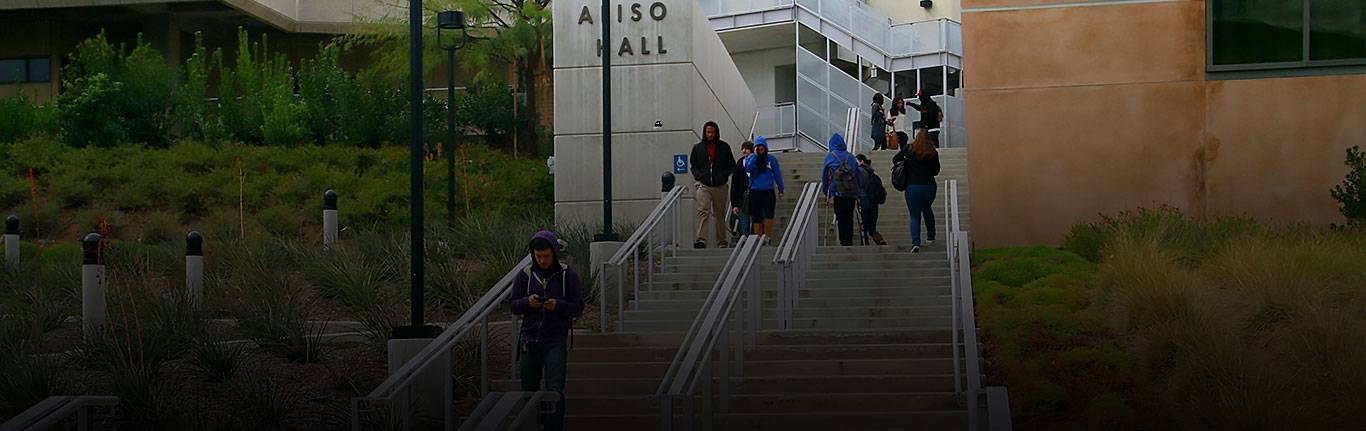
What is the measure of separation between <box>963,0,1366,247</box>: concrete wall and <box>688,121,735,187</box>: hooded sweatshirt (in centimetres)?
288

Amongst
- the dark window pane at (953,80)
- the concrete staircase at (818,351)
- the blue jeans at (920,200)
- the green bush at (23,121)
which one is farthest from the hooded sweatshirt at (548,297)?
the dark window pane at (953,80)

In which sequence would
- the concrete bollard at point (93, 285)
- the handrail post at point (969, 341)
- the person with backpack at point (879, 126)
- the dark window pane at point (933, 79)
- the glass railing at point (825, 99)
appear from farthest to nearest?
the dark window pane at point (933, 79), the glass railing at point (825, 99), the person with backpack at point (879, 126), the concrete bollard at point (93, 285), the handrail post at point (969, 341)

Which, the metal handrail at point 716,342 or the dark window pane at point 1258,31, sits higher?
the dark window pane at point 1258,31

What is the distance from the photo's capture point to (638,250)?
16.7 metres

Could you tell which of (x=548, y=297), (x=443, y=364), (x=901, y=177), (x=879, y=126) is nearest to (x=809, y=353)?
(x=443, y=364)

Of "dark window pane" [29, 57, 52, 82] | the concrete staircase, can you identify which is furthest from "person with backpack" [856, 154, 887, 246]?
"dark window pane" [29, 57, 52, 82]

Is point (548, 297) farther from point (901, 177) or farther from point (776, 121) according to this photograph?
point (776, 121)

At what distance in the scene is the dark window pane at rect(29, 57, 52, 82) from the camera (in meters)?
44.0

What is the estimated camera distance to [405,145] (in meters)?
33.6

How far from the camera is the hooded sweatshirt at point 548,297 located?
11266mm

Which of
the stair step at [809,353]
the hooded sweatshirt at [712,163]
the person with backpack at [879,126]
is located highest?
the person with backpack at [879,126]

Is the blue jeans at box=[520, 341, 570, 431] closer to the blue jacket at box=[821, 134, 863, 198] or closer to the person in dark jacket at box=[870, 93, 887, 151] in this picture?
the blue jacket at box=[821, 134, 863, 198]

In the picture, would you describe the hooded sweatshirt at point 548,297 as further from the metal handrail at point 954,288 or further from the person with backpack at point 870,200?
the person with backpack at point 870,200

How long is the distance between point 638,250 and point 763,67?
80.9 ft
